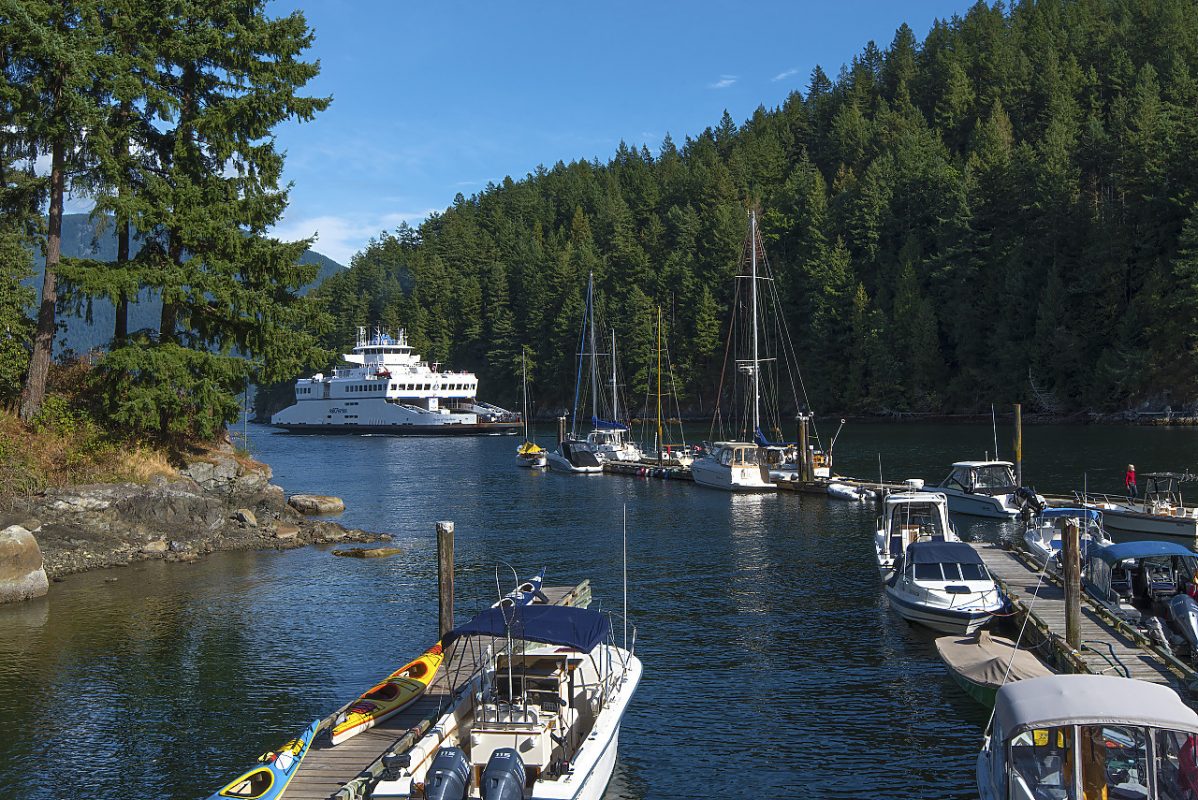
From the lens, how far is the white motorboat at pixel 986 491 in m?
38.4

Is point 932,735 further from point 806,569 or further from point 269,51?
point 269,51

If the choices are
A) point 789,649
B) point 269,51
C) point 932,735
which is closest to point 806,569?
point 789,649

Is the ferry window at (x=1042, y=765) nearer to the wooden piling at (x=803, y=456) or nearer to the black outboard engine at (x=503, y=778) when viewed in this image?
the black outboard engine at (x=503, y=778)

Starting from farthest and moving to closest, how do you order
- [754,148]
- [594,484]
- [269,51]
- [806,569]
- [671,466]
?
1. [754,148]
2. [671,466]
3. [594,484]
4. [269,51]
5. [806,569]

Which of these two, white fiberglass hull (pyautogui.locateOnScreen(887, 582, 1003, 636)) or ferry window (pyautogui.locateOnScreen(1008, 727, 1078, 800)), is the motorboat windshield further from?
ferry window (pyautogui.locateOnScreen(1008, 727, 1078, 800))

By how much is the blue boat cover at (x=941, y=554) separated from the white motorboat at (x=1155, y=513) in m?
11.8

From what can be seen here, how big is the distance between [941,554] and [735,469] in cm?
2770

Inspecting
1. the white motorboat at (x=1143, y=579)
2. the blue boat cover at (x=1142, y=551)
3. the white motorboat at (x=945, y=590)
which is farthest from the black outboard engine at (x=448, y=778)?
the blue boat cover at (x=1142, y=551)

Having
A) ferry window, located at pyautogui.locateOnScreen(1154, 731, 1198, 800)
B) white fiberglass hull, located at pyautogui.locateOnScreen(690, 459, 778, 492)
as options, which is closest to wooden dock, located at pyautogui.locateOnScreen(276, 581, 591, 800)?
ferry window, located at pyautogui.locateOnScreen(1154, 731, 1198, 800)

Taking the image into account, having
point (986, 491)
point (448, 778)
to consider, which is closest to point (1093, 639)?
point (448, 778)

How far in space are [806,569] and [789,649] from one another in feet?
29.1

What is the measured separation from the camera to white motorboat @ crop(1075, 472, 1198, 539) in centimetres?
3269

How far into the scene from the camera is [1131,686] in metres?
11.1

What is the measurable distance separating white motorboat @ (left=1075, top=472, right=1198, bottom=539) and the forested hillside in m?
45.8
